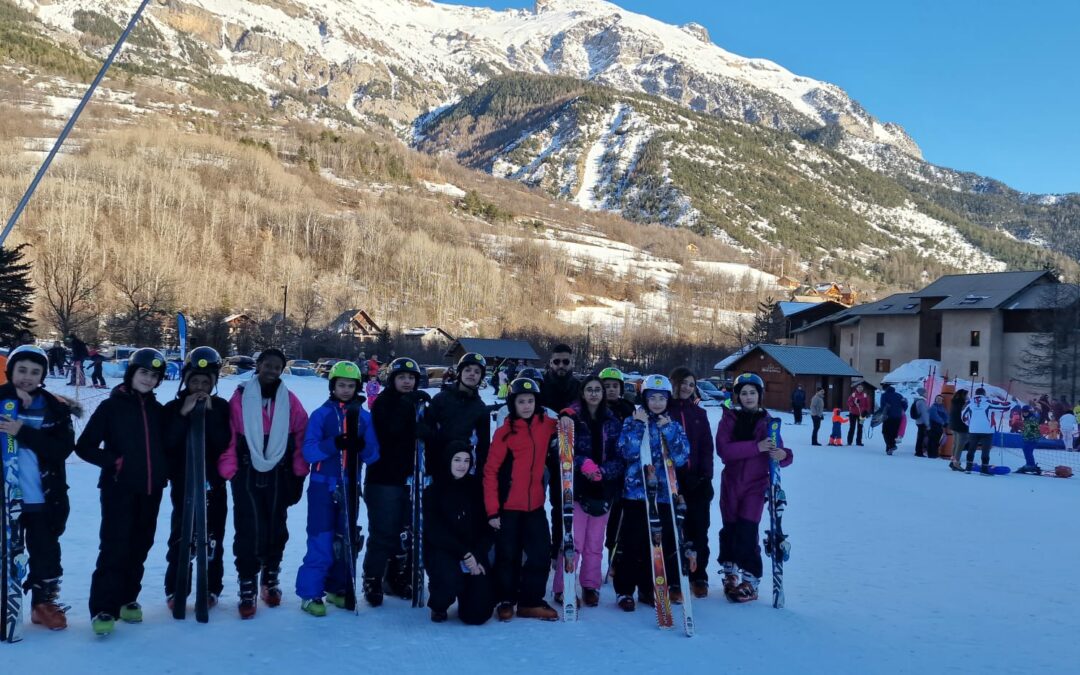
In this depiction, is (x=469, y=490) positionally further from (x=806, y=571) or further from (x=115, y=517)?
(x=806, y=571)

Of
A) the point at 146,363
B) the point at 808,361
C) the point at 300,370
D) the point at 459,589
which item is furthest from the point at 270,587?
the point at 300,370

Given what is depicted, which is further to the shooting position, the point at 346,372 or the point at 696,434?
the point at 696,434

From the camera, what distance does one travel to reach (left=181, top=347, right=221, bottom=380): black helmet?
4.76m

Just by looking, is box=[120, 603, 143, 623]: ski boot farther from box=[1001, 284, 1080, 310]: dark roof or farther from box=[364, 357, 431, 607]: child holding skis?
box=[1001, 284, 1080, 310]: dark roof

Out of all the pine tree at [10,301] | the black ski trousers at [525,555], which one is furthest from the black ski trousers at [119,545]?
the pine tree at [10,301]

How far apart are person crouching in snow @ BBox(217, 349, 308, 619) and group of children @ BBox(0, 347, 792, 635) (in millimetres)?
11

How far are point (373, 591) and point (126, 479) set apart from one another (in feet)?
5.81

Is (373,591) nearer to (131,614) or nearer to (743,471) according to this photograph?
(131,614)

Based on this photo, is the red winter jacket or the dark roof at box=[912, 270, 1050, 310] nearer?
the red winter jacket

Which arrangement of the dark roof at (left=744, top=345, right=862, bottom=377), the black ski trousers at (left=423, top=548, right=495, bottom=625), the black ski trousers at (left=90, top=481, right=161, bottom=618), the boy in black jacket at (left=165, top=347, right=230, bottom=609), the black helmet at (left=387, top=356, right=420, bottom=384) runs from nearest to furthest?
1. the black ski trousers at (left=90, top=481, right=161, bottom=618)
2. the boy in black jacket at (left=165, top=347, right=230, bottom=609)
3. the black ski trousers at (left=423, top=548, right=495, bottom=625)
4. the black helmet at (left=387, top=356, right=420, bottom=384)
5. the dark roof at (left=744, top=345, right=862, bottom=377)

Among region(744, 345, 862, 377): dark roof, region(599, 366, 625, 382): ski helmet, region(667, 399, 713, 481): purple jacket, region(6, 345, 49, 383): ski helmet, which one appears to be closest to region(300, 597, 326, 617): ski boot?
region(6, 345, 49, 383): ski helmet

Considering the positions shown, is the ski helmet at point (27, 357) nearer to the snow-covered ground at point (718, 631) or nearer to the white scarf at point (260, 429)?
the white scarf at point (260, 429)

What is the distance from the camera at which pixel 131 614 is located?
4.55 meters

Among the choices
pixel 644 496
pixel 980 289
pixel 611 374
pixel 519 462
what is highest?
pixel 980 289
